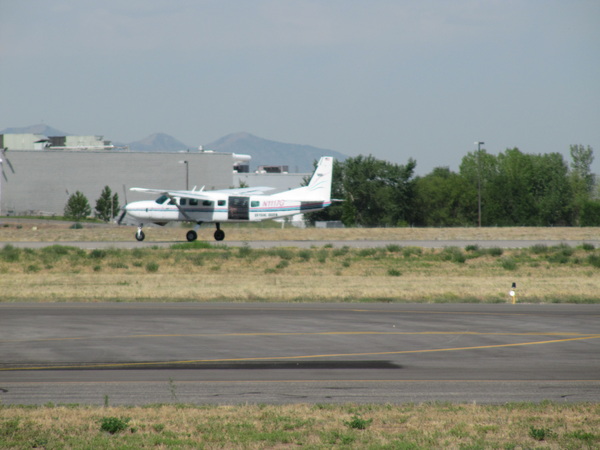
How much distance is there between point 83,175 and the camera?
105562mm

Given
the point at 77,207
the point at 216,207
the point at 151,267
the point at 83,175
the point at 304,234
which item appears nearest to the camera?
the point at 151,267

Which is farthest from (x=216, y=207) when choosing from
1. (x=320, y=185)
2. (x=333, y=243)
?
(x=333, y=243)

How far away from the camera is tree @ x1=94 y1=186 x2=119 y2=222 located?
99688 millimetres

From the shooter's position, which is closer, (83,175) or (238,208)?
(238,208)

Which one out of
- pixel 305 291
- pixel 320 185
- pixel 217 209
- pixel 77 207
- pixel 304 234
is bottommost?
pixel 305 291

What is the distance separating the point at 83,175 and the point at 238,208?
2476 inches

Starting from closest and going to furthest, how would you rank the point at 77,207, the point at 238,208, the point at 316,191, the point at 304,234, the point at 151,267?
1. the point at 151,267
2. the point at 238,208
3. the point at 316,191
4. the point at 304,234
5. the point at 77,207

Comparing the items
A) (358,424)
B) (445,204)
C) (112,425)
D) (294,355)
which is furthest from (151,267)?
(445,204)

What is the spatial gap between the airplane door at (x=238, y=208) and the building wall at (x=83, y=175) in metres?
55.9

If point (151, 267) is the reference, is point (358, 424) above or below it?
below

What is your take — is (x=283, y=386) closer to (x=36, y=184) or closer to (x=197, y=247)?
(x=197, y=247)

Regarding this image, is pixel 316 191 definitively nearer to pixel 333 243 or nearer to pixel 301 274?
pixel 333 243

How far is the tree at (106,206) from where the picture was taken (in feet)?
327

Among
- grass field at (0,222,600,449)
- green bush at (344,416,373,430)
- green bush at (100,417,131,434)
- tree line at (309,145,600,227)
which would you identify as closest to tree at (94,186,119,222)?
tree line at (309,145,600,227)
